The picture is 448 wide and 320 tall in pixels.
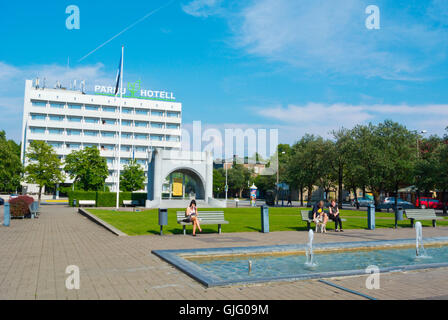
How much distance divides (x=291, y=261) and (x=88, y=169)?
46.7 metres

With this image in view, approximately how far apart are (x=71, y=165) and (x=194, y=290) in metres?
50.2

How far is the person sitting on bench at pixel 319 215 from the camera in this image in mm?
16469

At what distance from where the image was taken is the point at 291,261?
30.3 feet

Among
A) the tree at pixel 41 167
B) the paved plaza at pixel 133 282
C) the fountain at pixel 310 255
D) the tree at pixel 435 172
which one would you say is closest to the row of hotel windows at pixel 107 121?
the tree at pixel 41 167

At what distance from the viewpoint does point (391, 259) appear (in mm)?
9844

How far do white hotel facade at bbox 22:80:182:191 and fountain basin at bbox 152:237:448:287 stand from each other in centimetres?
7067

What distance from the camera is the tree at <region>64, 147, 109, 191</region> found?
5128 centimetres

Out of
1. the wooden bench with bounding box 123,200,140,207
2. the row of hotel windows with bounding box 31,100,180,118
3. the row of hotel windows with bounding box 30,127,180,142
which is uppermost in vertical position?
the row of hotel windows with bounding box 31,100,180,118

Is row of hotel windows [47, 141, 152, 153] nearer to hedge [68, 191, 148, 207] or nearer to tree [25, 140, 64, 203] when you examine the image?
tree [25, 140, 64, 203]

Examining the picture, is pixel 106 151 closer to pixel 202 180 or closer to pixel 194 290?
pixel 202 180

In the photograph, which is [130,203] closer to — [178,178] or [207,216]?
[178,178]

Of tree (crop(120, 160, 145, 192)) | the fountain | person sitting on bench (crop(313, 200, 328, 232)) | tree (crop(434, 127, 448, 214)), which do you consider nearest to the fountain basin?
the fountain

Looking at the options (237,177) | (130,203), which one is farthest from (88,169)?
(237,177)
